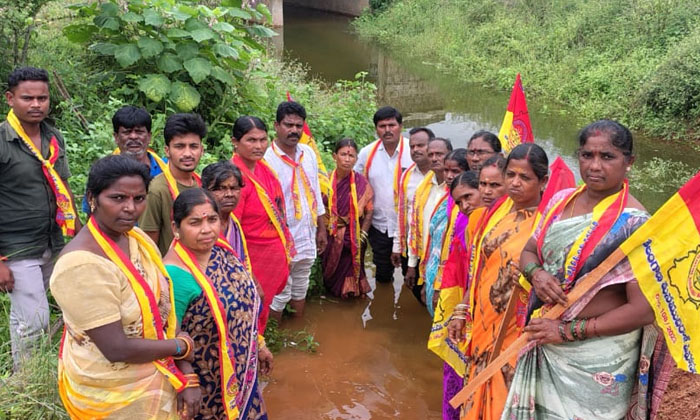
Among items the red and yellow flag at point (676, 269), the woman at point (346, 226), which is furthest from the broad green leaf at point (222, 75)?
the red and yellow flag at point (676, 269)

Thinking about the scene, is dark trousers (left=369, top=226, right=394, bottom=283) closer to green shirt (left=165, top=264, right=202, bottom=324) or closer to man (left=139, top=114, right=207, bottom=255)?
man (left=139, top=114, right=207, bottom=255)

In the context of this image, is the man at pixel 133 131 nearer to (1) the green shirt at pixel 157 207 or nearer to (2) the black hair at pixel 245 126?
(1) the green shirt at pixel 157 207

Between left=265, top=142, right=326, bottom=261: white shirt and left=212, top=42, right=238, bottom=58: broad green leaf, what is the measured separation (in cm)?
173

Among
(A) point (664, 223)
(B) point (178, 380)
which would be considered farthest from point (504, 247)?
(B) point (178, 380)

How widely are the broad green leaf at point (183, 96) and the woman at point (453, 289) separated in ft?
10.5

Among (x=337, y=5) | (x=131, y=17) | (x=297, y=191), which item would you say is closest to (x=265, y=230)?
(x=297, y=191)

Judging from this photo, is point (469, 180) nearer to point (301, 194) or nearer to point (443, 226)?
point (443, 226)

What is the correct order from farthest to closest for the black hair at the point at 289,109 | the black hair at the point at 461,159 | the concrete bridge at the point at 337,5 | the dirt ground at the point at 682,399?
the concrete bridge at the point at 337,5
the black hair at the point at 289,109
the black hair at the point at 461,159
the dirt ground at the point at 682,399

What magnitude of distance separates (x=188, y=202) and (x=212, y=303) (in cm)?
43

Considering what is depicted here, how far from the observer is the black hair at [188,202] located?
2.58 meters

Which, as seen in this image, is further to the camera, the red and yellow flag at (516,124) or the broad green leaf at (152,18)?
the broad green leaf at (152,18)

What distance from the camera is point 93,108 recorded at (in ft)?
19.2

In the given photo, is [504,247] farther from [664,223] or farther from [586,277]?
[664,223]

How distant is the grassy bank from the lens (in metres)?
10.9
